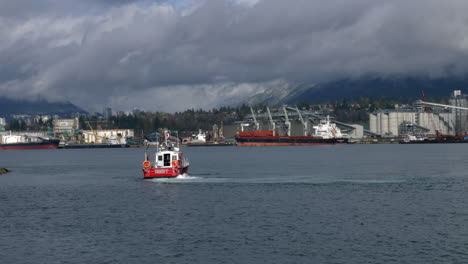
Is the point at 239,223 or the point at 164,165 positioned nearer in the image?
the point at 239,223

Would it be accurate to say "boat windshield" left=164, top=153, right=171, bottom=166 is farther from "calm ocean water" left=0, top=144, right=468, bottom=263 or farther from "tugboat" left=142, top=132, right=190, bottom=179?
"calm ocean water" left=0, top=144, right=468, bottom=263

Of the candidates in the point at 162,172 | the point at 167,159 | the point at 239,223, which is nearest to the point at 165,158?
the point at 167,159

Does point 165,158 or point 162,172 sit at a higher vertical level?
point 165,158

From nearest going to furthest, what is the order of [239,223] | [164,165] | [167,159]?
[239,223]
[167,159]
[164,165]

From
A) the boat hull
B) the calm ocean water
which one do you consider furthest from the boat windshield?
the calm ocean water

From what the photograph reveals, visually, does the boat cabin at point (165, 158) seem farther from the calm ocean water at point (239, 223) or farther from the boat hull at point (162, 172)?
the calm ocean water at point (239, 223)

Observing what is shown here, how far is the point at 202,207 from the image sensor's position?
65188mm

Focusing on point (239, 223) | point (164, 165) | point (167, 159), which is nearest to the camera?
point (239, 223)

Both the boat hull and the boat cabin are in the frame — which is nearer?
the boat cabin

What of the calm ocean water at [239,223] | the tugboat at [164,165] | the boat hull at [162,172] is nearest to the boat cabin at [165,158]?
the tugboat at [164,165]

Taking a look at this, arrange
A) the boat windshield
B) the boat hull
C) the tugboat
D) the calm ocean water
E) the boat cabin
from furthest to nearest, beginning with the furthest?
the boat hull < the boat windshield < the tugboat < the boat cabin < the calm ocean water

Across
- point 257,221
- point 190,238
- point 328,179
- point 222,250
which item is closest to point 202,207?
point 257,221

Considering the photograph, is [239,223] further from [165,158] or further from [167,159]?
[165,158]

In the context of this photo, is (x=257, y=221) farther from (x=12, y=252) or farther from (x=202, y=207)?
(x=12, y=252)
